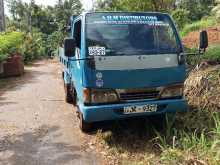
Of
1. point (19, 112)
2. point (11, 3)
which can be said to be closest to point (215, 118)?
point (19, 112)

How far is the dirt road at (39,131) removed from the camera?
20.5 feet

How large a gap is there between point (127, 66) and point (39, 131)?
8.28ft

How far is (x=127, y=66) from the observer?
6.46 m

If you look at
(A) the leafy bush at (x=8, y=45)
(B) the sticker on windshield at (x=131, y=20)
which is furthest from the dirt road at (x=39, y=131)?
(A) the leafy bush at (x=8, y=45)

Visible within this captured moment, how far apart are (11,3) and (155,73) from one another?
5310 centimetres

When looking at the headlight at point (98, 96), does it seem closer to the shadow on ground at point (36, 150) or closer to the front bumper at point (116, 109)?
the front bumper at point (116, 109)

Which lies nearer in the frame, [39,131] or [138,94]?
[138,94]

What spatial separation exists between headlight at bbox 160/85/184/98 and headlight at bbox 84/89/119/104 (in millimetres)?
900

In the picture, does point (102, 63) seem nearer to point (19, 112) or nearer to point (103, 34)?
point (103, 34)

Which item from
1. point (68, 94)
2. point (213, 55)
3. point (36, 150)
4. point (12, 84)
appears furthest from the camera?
point (12, 84)

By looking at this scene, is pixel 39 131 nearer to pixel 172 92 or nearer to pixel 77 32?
pixel 77 32

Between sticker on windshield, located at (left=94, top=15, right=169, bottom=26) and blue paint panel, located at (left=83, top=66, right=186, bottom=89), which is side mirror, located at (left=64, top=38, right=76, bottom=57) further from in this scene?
sticker on windshield, located at (left=94, top=15, right=169, bottom=26)

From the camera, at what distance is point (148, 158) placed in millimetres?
5883

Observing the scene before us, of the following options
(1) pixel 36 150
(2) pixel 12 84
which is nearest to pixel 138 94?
(1) pixel 36 150
